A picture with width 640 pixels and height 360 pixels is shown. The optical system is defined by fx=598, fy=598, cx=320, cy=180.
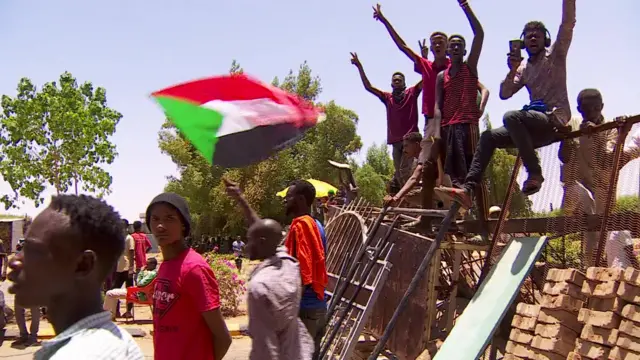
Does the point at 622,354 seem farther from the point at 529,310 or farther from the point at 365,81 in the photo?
the point at 365,81

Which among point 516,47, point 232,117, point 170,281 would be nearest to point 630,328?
point 516,47

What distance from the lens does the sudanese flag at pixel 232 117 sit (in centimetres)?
468

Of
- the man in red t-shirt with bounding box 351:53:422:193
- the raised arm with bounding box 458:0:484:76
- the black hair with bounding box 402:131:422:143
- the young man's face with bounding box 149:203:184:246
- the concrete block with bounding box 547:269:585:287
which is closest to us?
the young man's face with bounding box 149:203:184:246

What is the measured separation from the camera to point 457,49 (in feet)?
19.4

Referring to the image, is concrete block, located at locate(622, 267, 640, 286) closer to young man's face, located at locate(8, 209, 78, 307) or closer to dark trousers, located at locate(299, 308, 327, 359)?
dark trousers, located at locate(299, 308, 327, 359)

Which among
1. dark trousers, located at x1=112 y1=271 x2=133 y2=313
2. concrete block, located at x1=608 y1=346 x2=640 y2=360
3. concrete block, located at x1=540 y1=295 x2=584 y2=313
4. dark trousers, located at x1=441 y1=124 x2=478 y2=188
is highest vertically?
dark trousers, located at x1=441 y1=124 x2=478 y2=188

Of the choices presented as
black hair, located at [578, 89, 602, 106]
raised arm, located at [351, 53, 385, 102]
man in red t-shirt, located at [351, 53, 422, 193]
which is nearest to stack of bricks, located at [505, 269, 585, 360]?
black hair, located at [578, 89, 602, 106]

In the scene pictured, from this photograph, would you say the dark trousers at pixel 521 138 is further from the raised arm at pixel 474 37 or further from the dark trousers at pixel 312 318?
the dark trousers at pixel 312 318

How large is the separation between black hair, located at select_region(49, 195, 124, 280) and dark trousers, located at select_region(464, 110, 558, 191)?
3.81 m

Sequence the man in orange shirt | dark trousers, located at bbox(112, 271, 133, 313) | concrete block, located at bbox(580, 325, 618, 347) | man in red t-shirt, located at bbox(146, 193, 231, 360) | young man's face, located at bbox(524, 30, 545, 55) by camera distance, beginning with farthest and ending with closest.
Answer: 1. dark trousers, located at bbox(112, 271, 133, 313)
2. young man's face, located at bbox(524, 30, 545, 55)
3. the man in orange shirt
4. concrete block, located at bbox(580, 325, 618, 347)
5. man in red t-shirt, located at bbox(146, 193, 231, 360)

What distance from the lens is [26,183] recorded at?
2319 centimetres

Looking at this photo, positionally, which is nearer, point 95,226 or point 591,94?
point 95,226

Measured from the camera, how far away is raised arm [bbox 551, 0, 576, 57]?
5.02m

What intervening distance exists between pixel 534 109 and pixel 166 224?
130 inches
